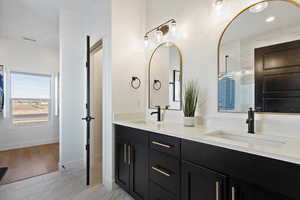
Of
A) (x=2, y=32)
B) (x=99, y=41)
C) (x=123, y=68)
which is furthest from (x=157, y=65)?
(x=2, y=32)

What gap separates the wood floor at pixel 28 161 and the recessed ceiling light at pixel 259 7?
3.50 meters

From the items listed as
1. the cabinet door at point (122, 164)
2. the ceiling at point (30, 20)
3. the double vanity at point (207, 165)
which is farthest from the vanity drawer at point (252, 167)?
the ceiling at point (30, 20)

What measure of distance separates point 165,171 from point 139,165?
0.41m

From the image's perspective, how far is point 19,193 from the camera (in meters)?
1.90

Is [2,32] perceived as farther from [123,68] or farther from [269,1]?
[269,1]

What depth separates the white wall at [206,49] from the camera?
4.10ft

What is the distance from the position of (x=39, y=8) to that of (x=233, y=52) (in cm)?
319

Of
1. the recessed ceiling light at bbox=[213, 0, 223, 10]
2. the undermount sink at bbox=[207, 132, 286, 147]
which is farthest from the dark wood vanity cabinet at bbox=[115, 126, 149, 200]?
the recessed ceiling light at bbox=[213, 0, 223, 10]

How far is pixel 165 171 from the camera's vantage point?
133cm

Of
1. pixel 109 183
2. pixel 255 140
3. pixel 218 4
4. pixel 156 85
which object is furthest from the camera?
pixel 156 85

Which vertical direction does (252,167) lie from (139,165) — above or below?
above

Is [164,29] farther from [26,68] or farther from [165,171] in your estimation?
[26,68]

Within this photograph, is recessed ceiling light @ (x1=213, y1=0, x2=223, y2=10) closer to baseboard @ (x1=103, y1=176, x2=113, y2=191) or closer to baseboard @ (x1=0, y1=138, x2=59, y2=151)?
baseboard @ (x1=103, y1=176, x2=113, y2=191)

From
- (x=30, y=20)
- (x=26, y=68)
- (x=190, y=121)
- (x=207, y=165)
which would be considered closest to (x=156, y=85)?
(x=190, y=121)
